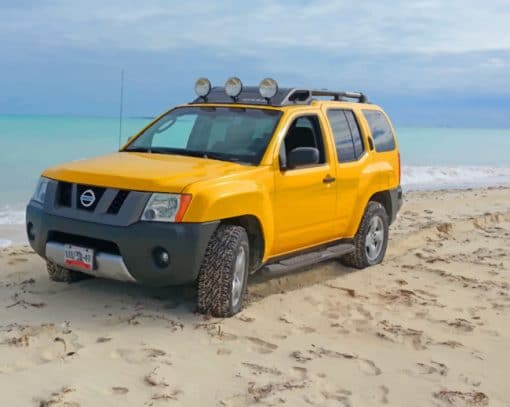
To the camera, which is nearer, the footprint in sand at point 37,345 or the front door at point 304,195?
the footprint in sand at point 37,345

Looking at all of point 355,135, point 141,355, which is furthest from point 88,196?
point 355,135

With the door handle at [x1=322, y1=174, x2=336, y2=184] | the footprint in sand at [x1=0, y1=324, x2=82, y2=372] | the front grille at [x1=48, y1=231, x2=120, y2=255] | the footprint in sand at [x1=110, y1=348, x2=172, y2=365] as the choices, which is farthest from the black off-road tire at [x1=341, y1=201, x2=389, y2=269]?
the footprint in sand at [x1=0, y1=324, x2=82, y2=372]

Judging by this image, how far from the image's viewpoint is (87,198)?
526 centimetres

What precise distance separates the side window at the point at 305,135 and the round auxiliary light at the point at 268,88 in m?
0.33

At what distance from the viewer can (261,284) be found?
6.63m

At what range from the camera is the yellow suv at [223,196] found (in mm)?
5035

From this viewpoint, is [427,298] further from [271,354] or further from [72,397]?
[72,397]

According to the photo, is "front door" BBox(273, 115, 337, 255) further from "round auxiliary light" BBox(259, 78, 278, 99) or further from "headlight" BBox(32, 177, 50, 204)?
"headlight" BBox(32, 177, 50, 204)

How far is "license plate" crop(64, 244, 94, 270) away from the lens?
17.0ft

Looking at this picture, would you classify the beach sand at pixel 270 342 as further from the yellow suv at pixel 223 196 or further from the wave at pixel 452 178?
the wave at pixel 452 178

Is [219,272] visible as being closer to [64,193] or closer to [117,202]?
[117,202]

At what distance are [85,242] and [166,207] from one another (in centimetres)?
78

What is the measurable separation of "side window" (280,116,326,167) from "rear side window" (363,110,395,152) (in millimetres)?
1209

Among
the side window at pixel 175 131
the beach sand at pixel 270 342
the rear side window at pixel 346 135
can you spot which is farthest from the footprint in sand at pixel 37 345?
the rear side window at pixel 346 135
